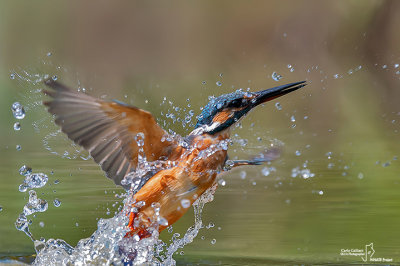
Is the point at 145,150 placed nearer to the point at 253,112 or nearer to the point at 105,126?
the point at 105,126

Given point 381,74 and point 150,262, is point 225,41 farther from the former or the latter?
point 150,262

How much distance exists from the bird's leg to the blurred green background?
16.4 inches

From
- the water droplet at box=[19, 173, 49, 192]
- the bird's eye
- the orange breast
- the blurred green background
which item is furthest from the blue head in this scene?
the water droplet at box=[19, 173, 49, 192]

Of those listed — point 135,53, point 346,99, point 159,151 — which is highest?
point 135,53

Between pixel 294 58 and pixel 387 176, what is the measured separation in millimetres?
3862

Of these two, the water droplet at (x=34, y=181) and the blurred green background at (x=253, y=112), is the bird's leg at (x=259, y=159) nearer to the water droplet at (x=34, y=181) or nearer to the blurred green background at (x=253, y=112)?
the blurred green background at (x=253, y=112)

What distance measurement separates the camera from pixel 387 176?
6.36m

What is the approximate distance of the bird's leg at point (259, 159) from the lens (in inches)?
143

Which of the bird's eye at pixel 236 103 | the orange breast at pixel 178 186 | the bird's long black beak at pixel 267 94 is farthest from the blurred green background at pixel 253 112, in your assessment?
the orange breast at pixel 178 186

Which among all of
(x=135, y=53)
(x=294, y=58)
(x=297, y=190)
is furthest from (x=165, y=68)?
(x=297, y=190)

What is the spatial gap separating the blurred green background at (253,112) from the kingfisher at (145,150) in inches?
25.5

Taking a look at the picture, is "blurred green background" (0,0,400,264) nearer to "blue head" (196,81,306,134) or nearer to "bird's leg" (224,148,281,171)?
"bird's leg" (224,148,281,171)

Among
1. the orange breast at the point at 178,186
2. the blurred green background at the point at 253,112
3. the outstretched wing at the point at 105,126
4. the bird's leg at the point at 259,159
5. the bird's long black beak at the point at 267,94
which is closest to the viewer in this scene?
the outstretched wing at the point at 105,126

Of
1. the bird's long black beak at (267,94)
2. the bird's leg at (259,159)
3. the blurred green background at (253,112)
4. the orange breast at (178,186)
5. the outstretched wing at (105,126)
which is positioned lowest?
the orange breast at (178,186)
